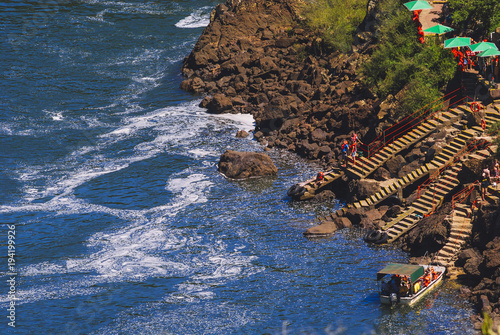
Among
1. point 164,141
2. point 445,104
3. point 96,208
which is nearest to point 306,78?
point 164,141

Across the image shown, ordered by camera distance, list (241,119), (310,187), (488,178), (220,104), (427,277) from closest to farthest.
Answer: (427,277)
(488,178)
(310,187)
(241,119)
(220,104)

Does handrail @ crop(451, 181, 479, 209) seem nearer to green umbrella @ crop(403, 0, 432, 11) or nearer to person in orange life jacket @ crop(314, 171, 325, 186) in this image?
person in orange life jacket @ crop(314, 171, 325, 186)

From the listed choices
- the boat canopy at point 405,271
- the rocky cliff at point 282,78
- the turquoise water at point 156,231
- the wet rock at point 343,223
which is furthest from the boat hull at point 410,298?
the rocky cliff at point 282,78

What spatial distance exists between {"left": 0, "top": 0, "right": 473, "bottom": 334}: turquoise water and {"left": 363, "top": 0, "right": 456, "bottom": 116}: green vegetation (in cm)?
1078

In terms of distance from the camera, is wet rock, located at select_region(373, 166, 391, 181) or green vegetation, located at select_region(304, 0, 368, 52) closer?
wet rock, located at select_region(373, 166, 391, 181)

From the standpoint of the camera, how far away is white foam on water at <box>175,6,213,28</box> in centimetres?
11144

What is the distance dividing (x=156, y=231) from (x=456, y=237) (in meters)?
21.1

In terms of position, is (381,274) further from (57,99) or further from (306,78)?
(57,99)

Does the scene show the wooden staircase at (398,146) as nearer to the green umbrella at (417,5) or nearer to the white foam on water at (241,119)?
the green umbrella at (417,5)

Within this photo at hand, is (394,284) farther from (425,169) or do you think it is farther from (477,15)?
(477,15)

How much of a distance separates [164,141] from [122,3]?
59666mm

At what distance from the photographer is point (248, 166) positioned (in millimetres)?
59562

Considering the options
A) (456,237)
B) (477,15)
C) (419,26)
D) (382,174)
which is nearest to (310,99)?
(419,26)

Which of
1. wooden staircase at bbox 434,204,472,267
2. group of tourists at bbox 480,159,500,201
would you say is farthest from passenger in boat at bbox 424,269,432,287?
group of tourists at bbox 480,159,500,201
